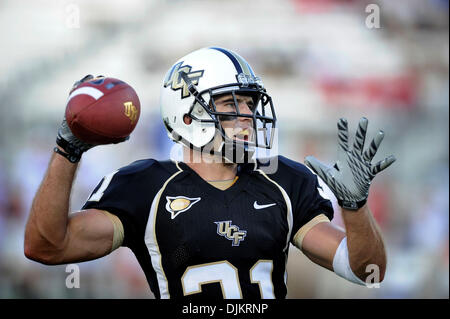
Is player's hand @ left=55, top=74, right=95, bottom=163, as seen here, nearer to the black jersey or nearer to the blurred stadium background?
the black jersey

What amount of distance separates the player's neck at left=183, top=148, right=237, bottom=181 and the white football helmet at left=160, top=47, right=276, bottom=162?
0.18 feet

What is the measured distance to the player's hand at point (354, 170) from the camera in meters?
2.18

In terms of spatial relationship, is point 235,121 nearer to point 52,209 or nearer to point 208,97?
point 208,97

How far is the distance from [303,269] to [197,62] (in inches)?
147

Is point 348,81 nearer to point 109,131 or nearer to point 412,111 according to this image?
point 412,111

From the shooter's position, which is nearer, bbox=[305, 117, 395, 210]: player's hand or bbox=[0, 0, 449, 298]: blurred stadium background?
bbox=[305, 117, 395, 210]: player's hand

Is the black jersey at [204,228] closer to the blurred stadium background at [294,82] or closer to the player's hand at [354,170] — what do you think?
the player's hand at [354,170]

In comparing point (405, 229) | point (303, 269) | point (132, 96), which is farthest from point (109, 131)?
point (405, 229)

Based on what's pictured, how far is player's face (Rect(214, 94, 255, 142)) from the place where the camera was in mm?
2627

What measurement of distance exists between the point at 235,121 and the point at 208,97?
0.17 meters

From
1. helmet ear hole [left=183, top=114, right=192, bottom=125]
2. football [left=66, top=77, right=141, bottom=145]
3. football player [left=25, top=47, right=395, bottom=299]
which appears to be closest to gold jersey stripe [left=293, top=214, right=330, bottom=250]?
football player [left=25, top=47, right=395, bottom=299]

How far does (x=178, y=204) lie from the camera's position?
2469 mm

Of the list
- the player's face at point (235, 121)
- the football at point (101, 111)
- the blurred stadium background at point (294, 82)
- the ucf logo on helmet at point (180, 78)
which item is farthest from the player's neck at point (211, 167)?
the blurred stadium background at point (294, 82)
